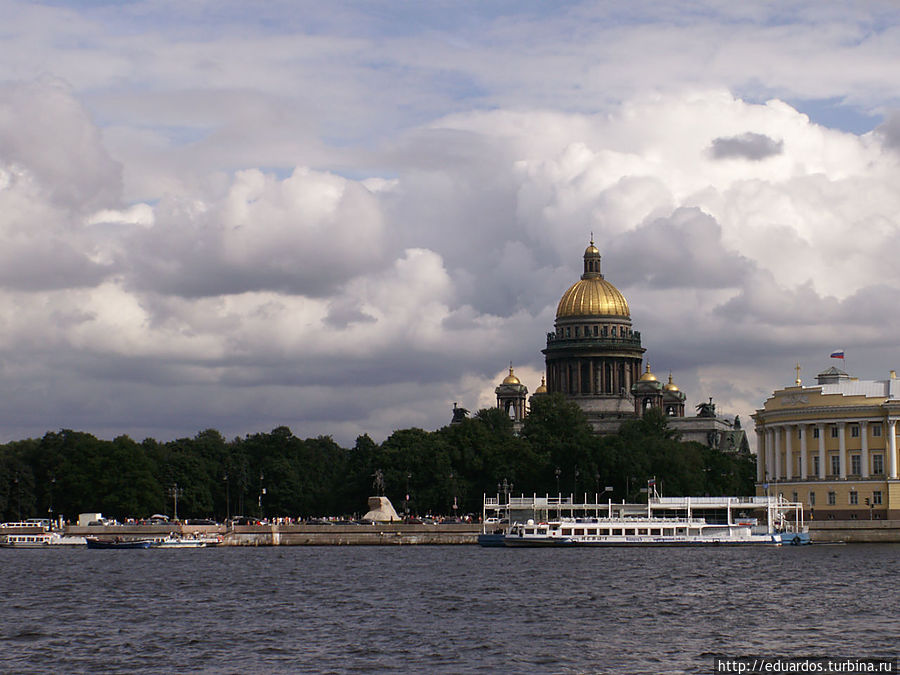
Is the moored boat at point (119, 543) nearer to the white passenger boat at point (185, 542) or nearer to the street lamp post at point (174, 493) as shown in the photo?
the white passenger boat at point (185, 542)

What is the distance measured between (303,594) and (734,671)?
30884 mm

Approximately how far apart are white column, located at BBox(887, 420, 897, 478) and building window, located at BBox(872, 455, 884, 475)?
1079mm

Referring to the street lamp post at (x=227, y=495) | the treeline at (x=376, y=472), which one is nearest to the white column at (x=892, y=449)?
the treeline at (x=376, y=472)

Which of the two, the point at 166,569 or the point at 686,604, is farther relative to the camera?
the point at 166,569

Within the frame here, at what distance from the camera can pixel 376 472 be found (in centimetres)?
13800

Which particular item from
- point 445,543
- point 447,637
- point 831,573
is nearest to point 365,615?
point 447,637

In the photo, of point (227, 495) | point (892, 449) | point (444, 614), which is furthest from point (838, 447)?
point (444, 614)

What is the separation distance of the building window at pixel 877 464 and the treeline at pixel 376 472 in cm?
1818

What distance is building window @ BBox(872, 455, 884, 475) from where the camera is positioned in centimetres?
12625

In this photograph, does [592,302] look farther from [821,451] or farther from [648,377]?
[821,451]

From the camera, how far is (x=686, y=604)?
64.8 meters

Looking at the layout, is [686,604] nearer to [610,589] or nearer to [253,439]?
[610,589]

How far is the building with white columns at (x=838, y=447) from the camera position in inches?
4941

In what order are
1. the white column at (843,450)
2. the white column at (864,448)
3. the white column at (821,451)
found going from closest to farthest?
the white column at (864,448), the white column at (843,450), the white column at (821,451)
